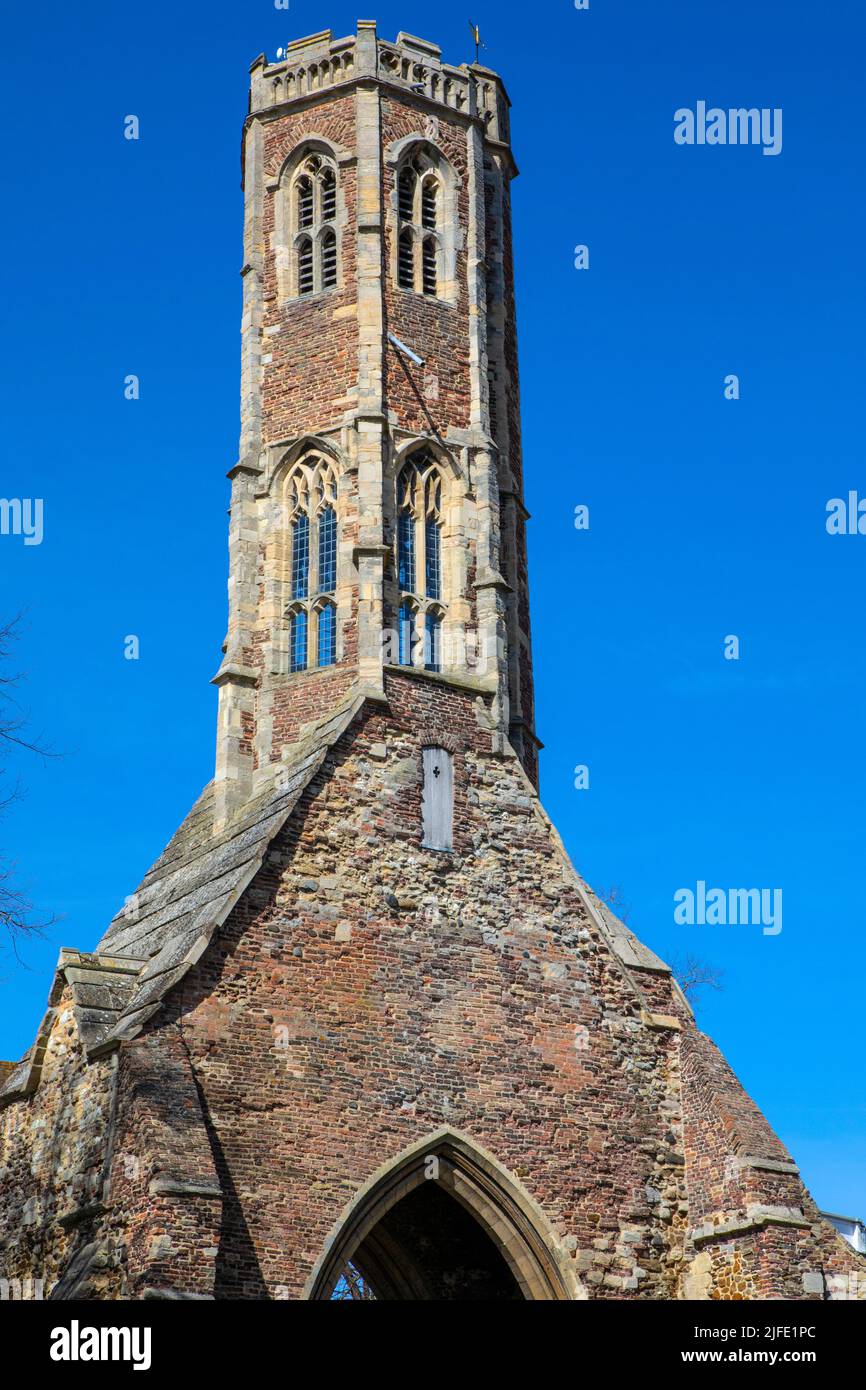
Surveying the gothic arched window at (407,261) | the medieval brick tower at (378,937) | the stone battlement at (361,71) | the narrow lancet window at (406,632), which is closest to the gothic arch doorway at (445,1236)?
the medieval brick tower at (378,937)

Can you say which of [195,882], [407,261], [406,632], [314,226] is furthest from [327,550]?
[314,226]

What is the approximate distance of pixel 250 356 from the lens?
31.2 meters

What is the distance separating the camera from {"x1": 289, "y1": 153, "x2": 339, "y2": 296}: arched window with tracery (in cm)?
3125

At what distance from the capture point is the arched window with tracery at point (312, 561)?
A: 28828 millimetres

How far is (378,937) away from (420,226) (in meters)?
12.1

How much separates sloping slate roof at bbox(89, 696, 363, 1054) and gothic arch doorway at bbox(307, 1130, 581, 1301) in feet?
11.4

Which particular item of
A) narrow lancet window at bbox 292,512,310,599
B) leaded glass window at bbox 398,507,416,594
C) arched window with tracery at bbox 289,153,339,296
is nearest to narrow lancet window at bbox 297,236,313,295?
arched window with tracery at bbox 289,153,339,296

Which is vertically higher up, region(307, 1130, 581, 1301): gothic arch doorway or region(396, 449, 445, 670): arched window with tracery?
region(396, 449, 445, 670): arched window with tracery

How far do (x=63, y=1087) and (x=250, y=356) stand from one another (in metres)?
12.0

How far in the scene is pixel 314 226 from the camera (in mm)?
31641

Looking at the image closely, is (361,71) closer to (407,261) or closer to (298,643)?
(407,261)

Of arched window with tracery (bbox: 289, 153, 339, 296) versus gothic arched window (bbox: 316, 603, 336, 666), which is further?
arched window with tracery (bbox: 289, 153, 339, 296)

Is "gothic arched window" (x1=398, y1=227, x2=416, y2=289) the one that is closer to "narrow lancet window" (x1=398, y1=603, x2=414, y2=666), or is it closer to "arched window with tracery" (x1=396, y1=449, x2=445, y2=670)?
"arched window with tracery" (x1=396, y1=449, x2=445, y2=670)
